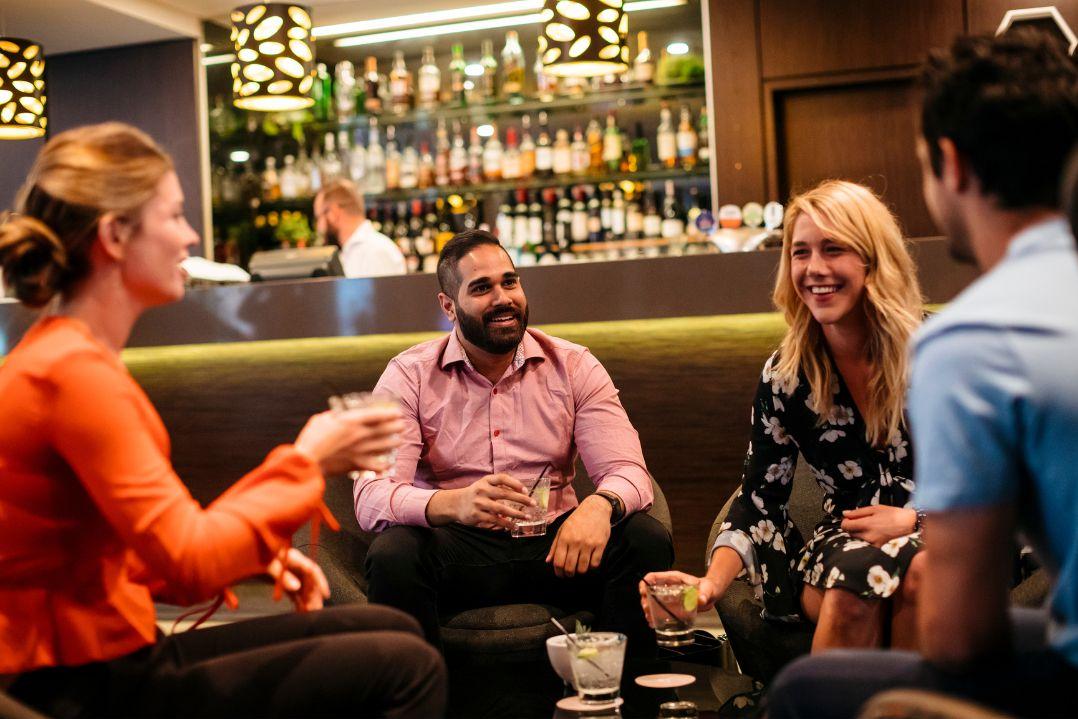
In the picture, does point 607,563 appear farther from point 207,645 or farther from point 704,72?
point 704,72

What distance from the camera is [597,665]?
6.15 feet

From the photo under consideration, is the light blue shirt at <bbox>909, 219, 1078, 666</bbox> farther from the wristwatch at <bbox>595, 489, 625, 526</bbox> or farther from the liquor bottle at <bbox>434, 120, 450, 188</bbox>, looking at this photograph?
the liquor bottle at <bbox>434, 120, 450, 188</bbox>

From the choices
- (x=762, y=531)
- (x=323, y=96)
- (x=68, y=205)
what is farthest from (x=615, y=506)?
(x=323, y=96)

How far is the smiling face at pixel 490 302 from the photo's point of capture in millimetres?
2748

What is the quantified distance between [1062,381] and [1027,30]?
40 centimetres

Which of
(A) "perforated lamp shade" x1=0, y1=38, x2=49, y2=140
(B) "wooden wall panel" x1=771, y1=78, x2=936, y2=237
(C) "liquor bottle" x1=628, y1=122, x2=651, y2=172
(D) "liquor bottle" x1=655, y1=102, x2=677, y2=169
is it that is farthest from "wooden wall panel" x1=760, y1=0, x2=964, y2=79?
(A) "perforated lamp shade" x1=0, y1=38, x2=49, y2=140

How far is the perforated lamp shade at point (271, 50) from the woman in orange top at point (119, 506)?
2.86 m

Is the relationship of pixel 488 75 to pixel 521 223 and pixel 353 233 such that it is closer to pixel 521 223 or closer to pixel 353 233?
pixel 521 223

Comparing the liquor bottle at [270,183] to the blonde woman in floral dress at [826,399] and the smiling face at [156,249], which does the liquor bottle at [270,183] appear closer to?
the blonde woman in floral dress at [826,399]

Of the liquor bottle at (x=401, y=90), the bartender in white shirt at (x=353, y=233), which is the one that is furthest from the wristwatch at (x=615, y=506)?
A: the liquor bottle at (x=401, y=90)

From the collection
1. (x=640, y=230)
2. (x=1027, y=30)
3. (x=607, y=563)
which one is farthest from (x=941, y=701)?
(x=640, y=230)

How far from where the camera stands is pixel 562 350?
9.37ft

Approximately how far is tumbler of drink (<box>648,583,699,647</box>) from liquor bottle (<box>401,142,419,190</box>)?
13.9ft

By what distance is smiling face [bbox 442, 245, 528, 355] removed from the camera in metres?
2.75
